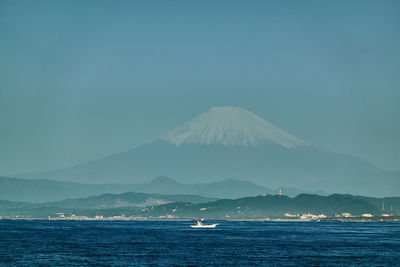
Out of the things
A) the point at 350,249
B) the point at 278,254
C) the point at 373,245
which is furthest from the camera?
the point at 373,245

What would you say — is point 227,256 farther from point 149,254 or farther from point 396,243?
point 396,243

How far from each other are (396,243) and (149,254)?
76265mm

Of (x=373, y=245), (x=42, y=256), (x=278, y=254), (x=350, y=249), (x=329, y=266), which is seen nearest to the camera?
(x=329, y=266)

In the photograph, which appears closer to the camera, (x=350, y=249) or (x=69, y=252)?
(x=69, y=252)

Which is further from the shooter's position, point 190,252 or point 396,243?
point 396,243

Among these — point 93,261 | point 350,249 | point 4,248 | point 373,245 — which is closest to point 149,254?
point 93,261

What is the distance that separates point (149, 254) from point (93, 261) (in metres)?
20.3

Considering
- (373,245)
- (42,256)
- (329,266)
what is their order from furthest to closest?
(373,245) → (42,256) → (329,266)

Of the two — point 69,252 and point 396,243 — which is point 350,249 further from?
point 69,252

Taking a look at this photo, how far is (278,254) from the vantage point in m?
163

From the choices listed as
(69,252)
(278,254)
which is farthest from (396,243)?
(69,252)

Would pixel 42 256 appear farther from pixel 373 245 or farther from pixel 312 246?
pixel 373 245

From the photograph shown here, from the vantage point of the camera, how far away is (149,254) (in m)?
160

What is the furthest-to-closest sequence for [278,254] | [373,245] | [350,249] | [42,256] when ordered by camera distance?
[373,245], [350,249], [278,254], [42,256]
